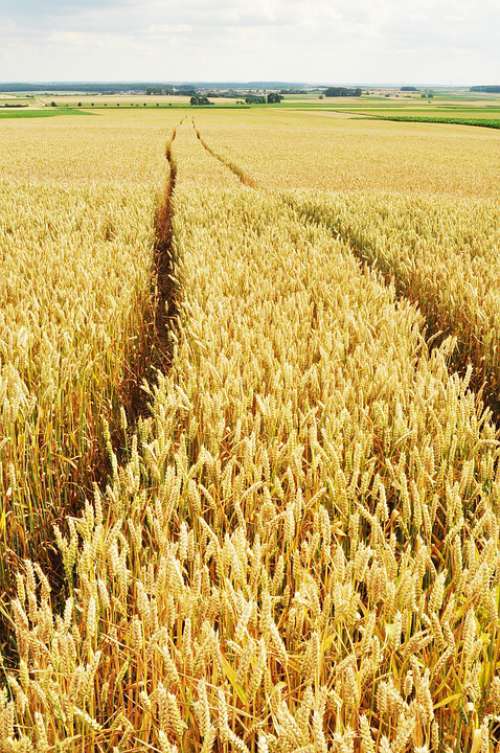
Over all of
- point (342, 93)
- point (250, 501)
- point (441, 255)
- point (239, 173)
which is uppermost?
point (342, 93)

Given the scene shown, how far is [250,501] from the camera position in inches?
63.8

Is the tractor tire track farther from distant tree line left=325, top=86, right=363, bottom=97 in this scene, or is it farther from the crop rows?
distant tree line left=325, top=86, right=363, bottom=97

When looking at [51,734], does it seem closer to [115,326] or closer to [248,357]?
[248,357]

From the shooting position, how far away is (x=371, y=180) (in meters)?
13.9

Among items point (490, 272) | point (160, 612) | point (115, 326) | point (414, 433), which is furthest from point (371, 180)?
point (160, 612)

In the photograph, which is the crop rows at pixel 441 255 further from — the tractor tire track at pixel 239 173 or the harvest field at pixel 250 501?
the tractor tire track at pixel 239 173

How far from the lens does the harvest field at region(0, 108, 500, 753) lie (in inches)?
40.4

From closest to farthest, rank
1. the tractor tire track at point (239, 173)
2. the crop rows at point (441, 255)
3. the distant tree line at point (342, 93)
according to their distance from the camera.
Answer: the crop rows at point (441, 255) → the tractor tire track at point (239, 173) → the distant tree line at point (342, 93)

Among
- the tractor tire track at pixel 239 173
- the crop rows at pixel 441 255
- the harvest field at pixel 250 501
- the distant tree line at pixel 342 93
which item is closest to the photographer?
the harvest field at pixel 250 501

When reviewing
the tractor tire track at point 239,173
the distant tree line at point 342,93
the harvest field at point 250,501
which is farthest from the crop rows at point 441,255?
the distant tree line at point 342,93

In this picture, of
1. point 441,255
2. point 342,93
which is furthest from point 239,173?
point 342,93

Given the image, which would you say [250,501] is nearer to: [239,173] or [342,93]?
[239,173]

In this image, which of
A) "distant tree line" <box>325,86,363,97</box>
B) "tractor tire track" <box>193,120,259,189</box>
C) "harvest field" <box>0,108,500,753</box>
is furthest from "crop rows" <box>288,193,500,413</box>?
"distant tree line" <box>325,86,363,97</box>

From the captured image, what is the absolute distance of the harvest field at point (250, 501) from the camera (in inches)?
40.4
